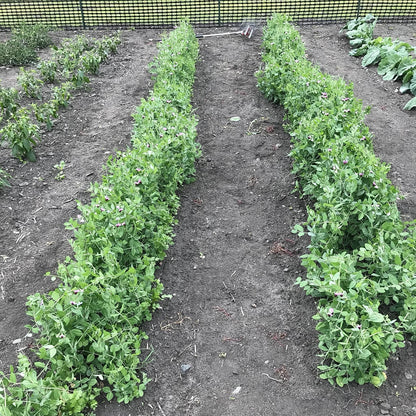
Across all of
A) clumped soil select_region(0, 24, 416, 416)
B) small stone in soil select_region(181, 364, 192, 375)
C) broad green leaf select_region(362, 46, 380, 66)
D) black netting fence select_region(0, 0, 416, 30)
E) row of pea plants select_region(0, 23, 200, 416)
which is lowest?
small stone in soil select_region(181, 364, 192, 375)

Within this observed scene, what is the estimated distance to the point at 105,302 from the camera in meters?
2.76

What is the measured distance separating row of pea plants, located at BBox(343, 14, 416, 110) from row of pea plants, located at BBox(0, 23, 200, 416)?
184 inches

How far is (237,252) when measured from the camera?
4059 mm

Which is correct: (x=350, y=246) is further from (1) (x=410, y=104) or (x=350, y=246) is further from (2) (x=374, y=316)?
(1) (x=410, y=104)

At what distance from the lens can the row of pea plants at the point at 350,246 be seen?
2666mm

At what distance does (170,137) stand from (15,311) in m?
2.14

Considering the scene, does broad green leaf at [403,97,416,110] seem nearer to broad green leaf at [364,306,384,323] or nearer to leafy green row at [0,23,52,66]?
broad green leaf at [364,306,384,323]

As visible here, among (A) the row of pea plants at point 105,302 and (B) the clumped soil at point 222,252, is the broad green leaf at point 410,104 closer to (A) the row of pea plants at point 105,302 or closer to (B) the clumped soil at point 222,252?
(B) the clumped soil at point 222,252

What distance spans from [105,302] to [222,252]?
60.5 inches

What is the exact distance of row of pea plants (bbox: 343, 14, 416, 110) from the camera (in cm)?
705

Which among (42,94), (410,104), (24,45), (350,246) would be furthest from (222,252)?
(24,45)

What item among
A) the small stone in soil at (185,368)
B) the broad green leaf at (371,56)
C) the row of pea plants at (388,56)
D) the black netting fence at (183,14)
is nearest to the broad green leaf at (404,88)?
the row of pea plants at (388,56)

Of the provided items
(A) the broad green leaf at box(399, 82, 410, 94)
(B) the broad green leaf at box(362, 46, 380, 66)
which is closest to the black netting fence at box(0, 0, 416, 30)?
(B) the broad green leaf at box(362, 46, 380, 66)

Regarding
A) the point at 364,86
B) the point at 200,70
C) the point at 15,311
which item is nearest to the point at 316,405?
the point at 15,311
